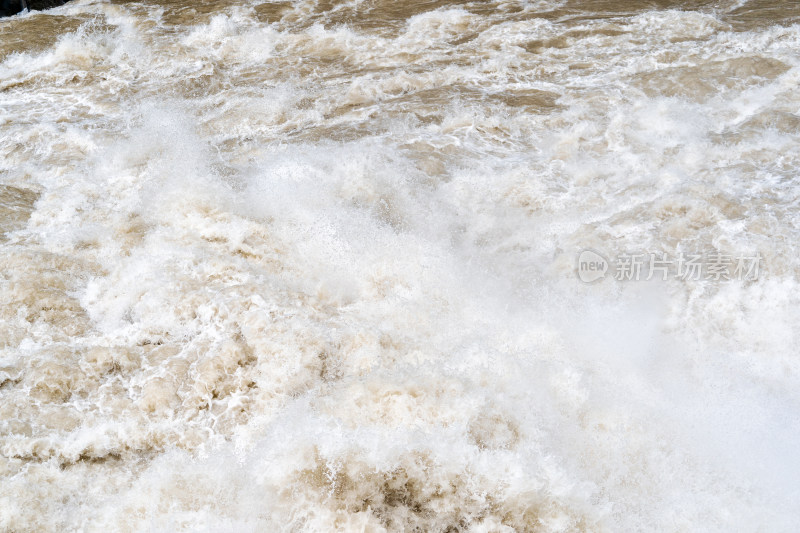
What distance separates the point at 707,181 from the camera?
206 inches

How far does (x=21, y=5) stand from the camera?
1111 centimetres

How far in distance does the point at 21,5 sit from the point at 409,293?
10.9 meters

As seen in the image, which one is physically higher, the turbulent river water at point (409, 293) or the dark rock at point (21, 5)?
the dark rock at point (21, 5)

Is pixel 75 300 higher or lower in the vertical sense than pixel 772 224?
higher

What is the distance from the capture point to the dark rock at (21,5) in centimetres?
1075

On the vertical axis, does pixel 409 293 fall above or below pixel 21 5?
below

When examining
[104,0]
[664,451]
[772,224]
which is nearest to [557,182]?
[772,224]

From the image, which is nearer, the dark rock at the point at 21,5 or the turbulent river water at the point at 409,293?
the turbulent river water at the point at 409,293

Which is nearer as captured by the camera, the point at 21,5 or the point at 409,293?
the point at 409,293

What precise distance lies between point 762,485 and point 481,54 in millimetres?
6407

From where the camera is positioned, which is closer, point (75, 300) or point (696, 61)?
point (75, 300)

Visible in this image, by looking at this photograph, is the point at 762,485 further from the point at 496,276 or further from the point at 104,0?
the point at 104,0

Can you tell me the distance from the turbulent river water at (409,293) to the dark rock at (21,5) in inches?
156

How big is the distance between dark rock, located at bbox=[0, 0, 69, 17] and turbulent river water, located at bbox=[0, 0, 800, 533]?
156 inches
